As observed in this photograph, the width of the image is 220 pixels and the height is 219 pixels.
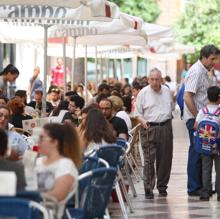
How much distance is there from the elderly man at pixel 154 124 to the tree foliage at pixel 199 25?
51.3m

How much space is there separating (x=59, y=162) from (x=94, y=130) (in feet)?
13.9

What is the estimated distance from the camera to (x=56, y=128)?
30.1 ft

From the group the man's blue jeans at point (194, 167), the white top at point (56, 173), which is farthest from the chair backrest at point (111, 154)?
the man's blue jeans at point (194, 167)

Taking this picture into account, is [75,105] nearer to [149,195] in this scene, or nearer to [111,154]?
[149,195]

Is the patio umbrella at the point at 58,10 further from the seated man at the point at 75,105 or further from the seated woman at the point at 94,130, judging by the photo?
the seated woman at the point at 94,130

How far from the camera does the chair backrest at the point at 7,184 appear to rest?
7.79 metres

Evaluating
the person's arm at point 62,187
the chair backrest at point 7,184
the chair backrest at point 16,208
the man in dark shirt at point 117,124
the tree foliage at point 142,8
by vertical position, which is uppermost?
the chair backrest at point 7,184

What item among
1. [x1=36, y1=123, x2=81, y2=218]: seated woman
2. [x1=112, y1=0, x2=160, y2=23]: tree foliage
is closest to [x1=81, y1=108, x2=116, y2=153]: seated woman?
[x1=36, y1=123, x2=81, y2=218]: seated woman

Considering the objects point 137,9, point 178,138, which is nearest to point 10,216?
point 178,138

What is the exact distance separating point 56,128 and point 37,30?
586 inches

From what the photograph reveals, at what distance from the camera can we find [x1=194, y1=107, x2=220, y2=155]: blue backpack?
16250mm

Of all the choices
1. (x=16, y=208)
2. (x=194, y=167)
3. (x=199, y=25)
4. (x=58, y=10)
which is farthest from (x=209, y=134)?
(x=199, y=25)

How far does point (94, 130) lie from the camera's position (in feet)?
43.4

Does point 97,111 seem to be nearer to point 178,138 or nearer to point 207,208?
point 207,208
